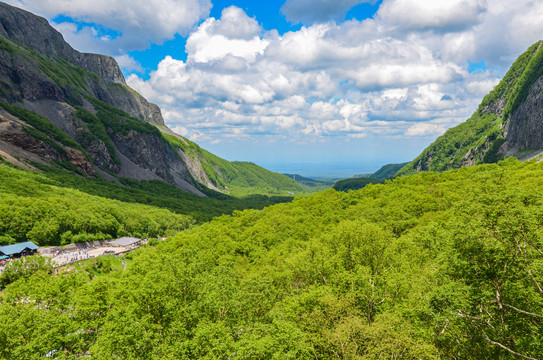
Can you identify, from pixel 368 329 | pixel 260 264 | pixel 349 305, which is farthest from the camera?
pixel 260 264

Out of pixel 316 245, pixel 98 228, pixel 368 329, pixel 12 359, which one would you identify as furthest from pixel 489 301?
pixel 98 228

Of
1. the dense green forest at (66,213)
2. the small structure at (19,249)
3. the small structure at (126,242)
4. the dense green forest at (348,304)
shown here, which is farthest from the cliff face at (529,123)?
the small structure at (19,249)

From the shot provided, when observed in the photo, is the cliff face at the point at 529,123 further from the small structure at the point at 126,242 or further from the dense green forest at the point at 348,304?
the small structure at the point at 126,242

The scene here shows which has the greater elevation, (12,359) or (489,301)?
(489,301)

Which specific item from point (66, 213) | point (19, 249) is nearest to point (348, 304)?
point (19, 249)

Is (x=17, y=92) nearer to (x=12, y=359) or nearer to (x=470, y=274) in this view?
(x=12, y=359)

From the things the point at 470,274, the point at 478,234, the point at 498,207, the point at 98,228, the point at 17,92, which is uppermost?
the point at 17,92
